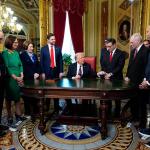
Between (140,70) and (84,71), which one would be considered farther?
(84,71)

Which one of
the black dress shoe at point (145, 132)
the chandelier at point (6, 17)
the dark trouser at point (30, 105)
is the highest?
the chandelier at point (6, 17)

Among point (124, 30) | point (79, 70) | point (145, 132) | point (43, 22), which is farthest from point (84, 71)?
point (124, 30)

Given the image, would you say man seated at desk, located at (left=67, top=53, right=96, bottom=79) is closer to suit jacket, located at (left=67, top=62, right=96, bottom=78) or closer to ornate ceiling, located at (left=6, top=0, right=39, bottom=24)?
suit jacket, located at (left=67, top=62, right=96, bottom=78)

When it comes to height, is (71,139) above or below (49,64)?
below

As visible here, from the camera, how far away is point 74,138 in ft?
10.6

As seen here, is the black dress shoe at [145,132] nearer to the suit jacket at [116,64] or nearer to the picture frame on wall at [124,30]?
the suit jacket at [116,64]

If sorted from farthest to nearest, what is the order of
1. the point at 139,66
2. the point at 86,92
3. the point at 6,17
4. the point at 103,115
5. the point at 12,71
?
the point at 6,17, the point at 12,71, the point at 139,66, the point at 103,115, the point at 86,92

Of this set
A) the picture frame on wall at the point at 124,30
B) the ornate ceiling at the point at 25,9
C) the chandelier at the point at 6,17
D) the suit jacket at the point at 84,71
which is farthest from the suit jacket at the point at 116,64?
the ornate ceiling at the point at 25,9

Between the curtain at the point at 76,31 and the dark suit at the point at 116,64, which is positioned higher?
the curtain at the point at 76,31

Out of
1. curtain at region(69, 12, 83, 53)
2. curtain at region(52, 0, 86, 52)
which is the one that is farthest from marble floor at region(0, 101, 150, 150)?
curtain at region(69, 12, 83, 53)

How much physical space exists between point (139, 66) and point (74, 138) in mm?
1461

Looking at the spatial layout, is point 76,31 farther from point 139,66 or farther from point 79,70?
point 139,66

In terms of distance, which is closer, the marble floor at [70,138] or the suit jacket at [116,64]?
the marble floor at [70,138]

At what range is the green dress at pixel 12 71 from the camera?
366 centimetres
